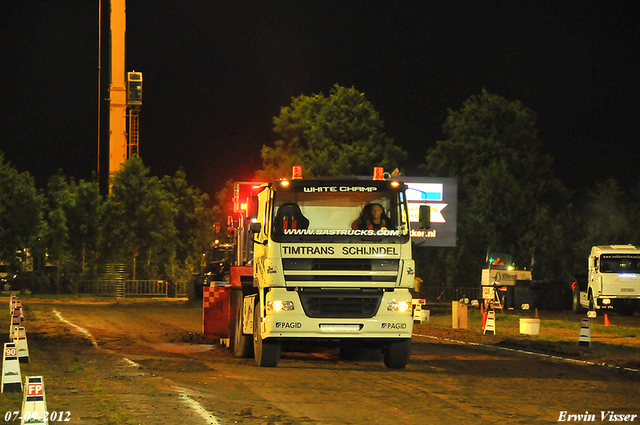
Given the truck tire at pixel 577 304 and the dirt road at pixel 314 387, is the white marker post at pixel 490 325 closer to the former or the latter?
the dirt road at pixel 314 387

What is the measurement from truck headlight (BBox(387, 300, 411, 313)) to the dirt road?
1.03 metres

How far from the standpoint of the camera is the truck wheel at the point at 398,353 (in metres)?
14.8

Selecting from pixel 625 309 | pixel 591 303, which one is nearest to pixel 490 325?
pixel 591 303

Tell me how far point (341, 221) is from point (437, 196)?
24983mm

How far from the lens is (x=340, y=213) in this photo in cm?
1505

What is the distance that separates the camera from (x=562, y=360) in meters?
17.3

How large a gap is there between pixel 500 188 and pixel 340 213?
4954 centimetres

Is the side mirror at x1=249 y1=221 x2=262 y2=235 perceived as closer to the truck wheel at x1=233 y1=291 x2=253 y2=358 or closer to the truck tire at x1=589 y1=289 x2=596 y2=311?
the truck wheel at x1=233 y1=291 x2=253 y2=358

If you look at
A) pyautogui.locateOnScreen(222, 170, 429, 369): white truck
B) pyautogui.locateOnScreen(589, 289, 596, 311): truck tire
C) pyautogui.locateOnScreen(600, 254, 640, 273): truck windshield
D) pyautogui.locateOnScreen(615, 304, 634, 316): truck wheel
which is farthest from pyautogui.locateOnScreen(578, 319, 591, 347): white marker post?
pyautogui.locateOnScreen(589, 289, 596, 311): truck tire

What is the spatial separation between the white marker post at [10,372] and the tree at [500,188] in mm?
53116

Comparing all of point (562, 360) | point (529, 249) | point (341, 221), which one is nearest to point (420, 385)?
point (341, 221)

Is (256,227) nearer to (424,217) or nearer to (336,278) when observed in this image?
(336,278)

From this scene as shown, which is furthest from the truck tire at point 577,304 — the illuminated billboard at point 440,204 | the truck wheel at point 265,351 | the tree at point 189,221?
the tree at point 189,221

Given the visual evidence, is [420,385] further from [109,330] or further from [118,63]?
[118,63]
